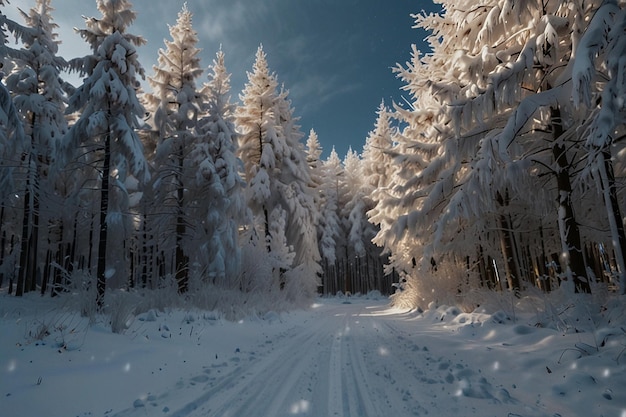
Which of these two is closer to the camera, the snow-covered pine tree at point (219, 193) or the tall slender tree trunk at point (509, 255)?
the tall slender tree trunk at point (509, 255)

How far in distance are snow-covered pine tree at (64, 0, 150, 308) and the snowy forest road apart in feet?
27.9

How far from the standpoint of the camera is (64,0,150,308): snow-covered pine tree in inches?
427

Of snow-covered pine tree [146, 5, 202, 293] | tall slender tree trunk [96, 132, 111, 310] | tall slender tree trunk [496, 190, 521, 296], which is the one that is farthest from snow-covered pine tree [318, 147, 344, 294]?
tall slender tree trunk [496, 190, 521, 296]

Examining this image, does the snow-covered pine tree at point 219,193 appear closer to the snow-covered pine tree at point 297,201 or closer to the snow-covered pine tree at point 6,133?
the snow-covered pine tree at point 297,201

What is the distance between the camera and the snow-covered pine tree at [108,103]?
10.8m

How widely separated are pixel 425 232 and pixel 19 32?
18.5m

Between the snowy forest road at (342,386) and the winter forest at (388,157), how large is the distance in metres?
2.54

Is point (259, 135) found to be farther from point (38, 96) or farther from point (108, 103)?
point (38, 96)

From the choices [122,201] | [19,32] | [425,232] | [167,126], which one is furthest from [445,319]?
[19,32]

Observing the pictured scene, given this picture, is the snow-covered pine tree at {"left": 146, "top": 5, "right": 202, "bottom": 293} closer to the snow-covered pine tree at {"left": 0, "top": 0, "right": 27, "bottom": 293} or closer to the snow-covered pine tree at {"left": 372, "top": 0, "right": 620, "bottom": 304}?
the snow-covered pine tree at {"left": 0, "top": 0, "right": 27, "bottom": 293}

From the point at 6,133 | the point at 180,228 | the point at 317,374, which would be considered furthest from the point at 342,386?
the point at 6,133

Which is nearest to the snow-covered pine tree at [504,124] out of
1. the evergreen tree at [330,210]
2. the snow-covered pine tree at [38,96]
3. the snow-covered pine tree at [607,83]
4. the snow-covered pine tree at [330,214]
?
the snow-covered pine tree at [607,83]

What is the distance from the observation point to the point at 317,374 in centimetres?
421

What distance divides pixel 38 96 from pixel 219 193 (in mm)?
12143
